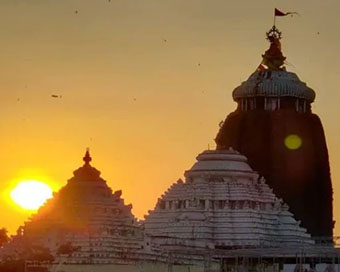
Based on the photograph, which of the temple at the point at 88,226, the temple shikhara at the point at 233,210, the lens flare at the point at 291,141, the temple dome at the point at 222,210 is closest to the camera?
the temple at the point at 88,226

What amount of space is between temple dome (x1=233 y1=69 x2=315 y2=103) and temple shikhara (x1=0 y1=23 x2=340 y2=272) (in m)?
0.06

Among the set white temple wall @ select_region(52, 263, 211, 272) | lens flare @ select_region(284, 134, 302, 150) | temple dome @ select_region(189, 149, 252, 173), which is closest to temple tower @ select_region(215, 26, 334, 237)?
lens flare @ select_region(284, 134, 302, 150)

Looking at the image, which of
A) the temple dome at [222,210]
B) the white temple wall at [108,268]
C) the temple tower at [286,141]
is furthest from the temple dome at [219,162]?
the white temple wall at [108,268]

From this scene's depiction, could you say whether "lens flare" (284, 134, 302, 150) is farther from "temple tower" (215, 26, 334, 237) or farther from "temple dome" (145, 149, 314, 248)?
"temple dome" (145, 149, 314, 248)

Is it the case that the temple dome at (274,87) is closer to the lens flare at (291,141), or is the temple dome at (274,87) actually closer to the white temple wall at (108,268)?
Result: the lens flare at (291,141)

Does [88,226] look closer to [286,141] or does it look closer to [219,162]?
[219,162]

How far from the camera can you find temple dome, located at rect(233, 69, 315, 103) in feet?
320

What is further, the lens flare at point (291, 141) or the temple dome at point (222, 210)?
the lens flare at point (291, 141)

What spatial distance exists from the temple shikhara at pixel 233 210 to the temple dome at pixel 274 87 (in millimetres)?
59

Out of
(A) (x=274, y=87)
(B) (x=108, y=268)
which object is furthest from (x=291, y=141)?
(B) (x=108, y=268)

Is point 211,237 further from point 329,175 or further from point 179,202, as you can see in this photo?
point 329,175

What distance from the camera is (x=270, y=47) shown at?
102000mm

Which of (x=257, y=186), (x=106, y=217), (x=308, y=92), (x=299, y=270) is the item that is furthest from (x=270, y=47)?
(x=106, y=217)

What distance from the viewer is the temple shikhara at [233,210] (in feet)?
237
